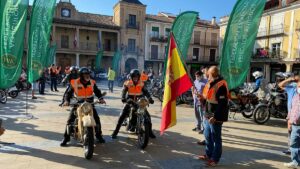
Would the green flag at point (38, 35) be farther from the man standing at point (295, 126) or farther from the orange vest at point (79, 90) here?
the man standing at point (295, 126)

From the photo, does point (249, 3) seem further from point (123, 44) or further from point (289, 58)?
point (123, 44)

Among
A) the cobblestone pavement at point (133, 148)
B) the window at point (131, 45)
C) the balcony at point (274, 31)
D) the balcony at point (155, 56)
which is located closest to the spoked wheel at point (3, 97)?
the cobblestone pavement at point (133, 148)

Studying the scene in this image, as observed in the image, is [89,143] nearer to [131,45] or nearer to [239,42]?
[239,42]

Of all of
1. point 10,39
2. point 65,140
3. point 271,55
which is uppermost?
point 271,55

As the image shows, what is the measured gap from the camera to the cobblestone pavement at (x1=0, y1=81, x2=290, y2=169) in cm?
497

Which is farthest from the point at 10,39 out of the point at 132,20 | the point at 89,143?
the point at 132,20

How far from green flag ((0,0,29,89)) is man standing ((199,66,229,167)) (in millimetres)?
4436

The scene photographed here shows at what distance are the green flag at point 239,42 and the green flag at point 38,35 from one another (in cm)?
528

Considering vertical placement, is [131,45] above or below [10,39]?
above

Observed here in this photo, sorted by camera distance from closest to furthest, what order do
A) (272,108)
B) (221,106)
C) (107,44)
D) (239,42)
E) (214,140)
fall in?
(221,106) < (214,140) < (239,42) < (272,108) < (107,44)

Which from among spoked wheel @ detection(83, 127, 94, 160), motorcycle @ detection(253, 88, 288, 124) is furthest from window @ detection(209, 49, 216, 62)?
spoked wheel @ detection(83, 127, 94, 160)

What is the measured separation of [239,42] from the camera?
26.6ft

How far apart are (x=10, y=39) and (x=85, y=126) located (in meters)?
3.07

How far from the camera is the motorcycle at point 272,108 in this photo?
29.8ft
